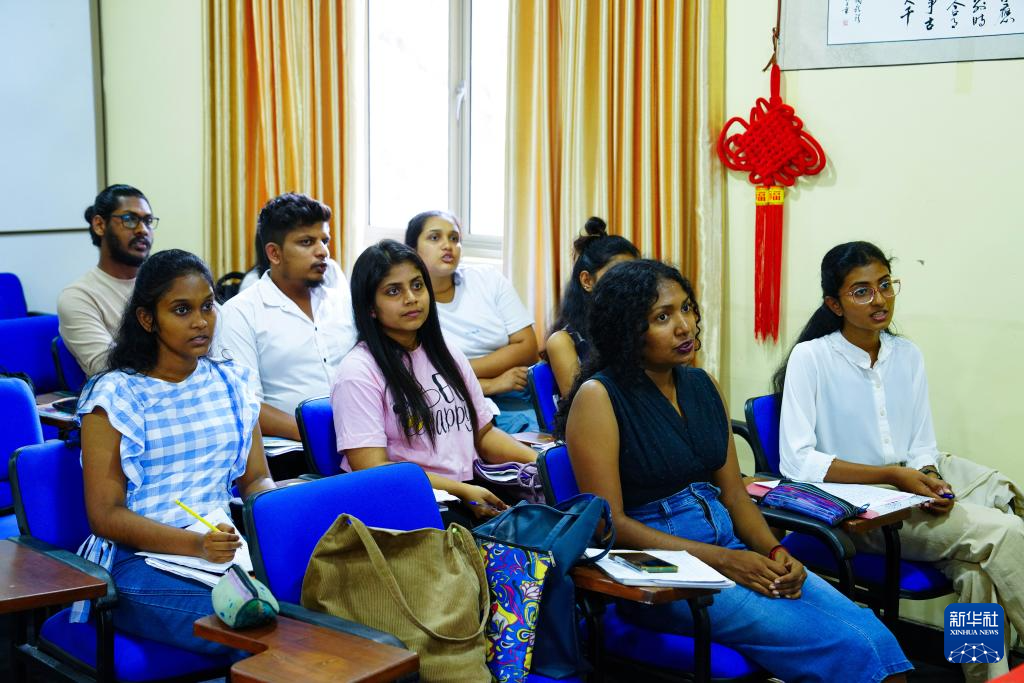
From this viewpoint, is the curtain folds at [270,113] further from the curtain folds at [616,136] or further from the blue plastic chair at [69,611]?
the blue plastic chair at [69,611]

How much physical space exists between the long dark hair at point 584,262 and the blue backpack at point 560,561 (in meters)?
1.40

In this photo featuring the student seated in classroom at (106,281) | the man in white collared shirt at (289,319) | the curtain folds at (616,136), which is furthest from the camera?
the student seated in classroom at (106,281)

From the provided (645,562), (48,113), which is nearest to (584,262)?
(645,562)

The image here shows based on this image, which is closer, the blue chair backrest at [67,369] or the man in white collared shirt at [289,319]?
the man in white collared shirt at [289,319]

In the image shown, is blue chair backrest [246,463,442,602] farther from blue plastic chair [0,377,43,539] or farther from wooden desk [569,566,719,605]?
blue plastic chair [0,377,43,539]

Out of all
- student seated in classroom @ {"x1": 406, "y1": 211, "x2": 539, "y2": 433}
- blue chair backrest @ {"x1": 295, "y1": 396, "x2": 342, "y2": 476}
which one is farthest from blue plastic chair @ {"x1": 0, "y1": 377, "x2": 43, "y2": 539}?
student seated in classroom @ {"x1": 406, "y1": 211, "x2": 539, "y2": 433}

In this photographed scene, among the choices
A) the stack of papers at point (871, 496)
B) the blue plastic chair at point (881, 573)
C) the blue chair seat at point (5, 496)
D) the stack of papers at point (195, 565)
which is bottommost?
the blue plastic chair at point (881, 573)

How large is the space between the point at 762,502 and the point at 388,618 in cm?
114

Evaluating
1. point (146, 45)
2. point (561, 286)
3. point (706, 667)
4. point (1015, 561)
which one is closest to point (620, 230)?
point (561, 286)

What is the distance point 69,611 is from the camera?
225 centimetres

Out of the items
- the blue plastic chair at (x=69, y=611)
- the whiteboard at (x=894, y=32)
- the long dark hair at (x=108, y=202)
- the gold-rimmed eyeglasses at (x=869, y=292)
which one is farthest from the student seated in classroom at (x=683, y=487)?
the long dark hair at (x=108, y=202)

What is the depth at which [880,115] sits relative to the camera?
11.0 feet

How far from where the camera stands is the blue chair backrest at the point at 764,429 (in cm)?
302

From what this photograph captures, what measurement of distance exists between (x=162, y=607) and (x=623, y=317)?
116 cm
